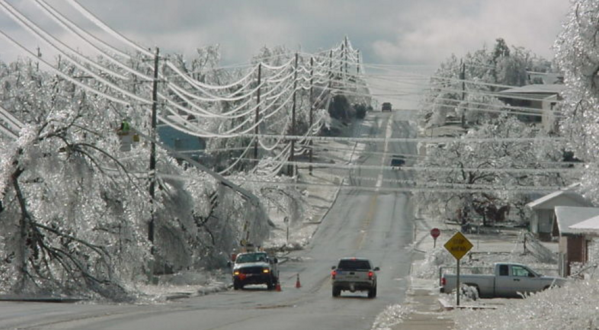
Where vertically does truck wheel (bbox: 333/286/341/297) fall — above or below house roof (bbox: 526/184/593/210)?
below

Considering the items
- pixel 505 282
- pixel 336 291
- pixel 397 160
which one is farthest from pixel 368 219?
pixel 336 291

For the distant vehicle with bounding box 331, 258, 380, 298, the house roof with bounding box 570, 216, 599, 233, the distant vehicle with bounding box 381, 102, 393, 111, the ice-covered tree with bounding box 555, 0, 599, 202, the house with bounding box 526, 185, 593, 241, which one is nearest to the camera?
the ice-covered tree with bounding box 555, 0, 599, 202

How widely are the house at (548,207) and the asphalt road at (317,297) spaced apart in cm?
1019

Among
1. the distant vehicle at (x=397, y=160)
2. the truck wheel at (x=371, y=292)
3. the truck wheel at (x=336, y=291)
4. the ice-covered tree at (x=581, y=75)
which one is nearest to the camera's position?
the ice-covered tree at (x=581, y=75)

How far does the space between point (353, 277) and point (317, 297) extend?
1629mm

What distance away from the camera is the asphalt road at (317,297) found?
2227 centimetres

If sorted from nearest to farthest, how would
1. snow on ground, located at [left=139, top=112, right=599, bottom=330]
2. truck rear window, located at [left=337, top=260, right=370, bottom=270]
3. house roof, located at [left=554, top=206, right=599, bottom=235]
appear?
snow on ground, located at [left=139, top=112, right=599, bottom=330]
truck rear window, located at [left=337, top=260, right=370, bottom=270]
house roof, located at [left=554, top=206, right=599, bottom=235]

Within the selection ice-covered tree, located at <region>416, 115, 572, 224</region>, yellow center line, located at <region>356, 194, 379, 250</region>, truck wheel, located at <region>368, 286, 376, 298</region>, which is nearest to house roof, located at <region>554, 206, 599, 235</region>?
truck wheel, located at <region>368, 286, 376, 298</region>

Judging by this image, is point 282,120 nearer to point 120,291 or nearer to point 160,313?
point 120,291

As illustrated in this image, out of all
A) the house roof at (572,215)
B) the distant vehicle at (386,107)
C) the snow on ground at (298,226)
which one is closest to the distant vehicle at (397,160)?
the snow on ground at (298,226)

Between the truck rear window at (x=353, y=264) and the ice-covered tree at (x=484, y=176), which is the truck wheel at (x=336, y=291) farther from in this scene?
the ice-covered tree at (x=484, y=176)

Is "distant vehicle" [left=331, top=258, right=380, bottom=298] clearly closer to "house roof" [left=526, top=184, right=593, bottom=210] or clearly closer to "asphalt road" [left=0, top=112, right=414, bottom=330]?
"asphalt road" [left=0, top=112, right=414, bottom=330]

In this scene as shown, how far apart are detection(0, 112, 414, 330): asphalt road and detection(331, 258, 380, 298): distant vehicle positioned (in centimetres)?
51

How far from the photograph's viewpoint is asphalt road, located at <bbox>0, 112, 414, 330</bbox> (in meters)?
22.3
